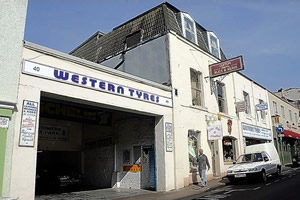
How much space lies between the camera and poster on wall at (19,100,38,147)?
778 centimetres

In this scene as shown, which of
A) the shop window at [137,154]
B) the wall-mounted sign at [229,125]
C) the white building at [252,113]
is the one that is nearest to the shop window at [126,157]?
the shop window at [137,154]

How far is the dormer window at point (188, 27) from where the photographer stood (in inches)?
648

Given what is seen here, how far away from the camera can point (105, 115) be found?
1464 cm

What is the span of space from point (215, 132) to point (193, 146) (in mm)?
1427

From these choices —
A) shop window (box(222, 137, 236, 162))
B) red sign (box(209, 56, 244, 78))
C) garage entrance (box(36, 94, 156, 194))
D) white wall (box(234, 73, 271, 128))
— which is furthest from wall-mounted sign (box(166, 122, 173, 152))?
white wall (box(234, 73, 271, 128))

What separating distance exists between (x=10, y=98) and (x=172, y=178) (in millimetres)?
7670

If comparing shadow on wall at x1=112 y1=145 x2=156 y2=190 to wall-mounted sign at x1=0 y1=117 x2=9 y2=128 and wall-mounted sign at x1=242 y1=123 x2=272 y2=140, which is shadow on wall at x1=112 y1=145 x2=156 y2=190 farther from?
wall-mounted sign at x1=242 y1=123 x2=272 y2=140

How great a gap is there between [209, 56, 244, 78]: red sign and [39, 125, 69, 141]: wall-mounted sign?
30.5ft

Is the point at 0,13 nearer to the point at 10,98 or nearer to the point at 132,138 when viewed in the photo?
the point at 10,98

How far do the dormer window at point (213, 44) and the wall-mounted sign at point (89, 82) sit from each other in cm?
768

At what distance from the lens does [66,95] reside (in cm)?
909

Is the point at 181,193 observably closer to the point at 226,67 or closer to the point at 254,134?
the point at 226,67

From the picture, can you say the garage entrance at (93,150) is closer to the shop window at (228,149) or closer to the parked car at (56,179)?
the parked car at (56,179)

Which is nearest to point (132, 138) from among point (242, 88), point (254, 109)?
point (242, 88)
